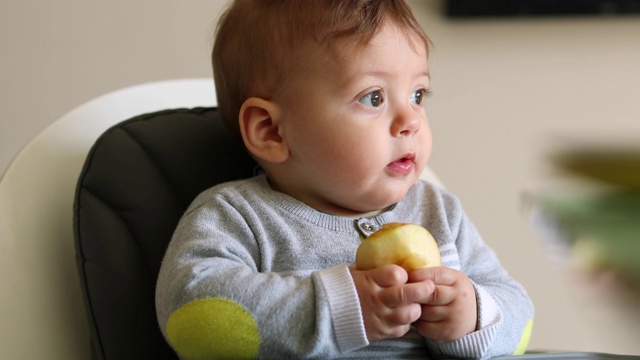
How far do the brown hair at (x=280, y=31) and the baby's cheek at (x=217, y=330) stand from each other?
26 centimetres

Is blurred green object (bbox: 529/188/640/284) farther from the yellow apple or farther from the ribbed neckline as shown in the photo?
the ribbed neckline

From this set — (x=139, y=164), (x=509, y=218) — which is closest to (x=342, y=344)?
(x=139, y=164)

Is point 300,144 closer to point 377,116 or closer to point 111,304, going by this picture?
point 377,116

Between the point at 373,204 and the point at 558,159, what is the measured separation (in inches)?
27.5

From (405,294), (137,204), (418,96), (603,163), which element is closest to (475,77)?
(418,96)

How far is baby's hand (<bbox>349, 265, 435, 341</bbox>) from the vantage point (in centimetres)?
77

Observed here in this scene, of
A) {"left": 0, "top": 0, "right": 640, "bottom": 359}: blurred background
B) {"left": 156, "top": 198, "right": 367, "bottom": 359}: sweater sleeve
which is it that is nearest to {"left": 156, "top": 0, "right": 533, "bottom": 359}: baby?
{"left": 156, "top": 198, "right": 367, "bottom": 359}: sweater sleeve

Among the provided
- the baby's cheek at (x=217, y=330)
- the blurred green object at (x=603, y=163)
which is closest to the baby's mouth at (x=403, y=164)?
the baby's cheek at (x=217, y=330)

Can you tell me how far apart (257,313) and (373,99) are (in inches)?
10.4

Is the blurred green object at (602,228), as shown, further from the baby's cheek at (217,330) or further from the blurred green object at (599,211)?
the baby's cheek at (217,330)

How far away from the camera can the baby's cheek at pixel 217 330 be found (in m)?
0.79

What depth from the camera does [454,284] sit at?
822 mm

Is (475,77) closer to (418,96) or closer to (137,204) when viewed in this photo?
(418,96)

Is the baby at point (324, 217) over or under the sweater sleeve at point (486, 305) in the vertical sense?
over
